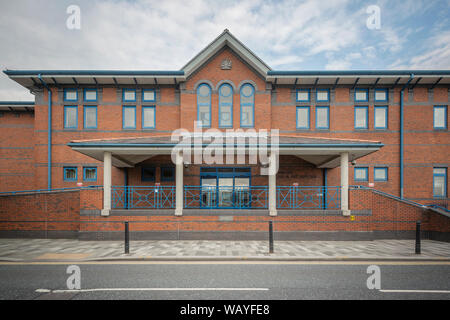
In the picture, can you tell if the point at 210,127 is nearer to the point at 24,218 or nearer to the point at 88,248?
the point at 88,248

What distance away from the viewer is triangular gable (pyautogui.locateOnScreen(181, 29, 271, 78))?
13.5 m

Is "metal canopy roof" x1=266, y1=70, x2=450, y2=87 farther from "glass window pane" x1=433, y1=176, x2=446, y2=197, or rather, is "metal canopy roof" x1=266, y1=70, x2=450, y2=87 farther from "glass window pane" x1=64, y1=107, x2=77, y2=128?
"glass window pane" x1=64, y1=107, x2=77, y2=128

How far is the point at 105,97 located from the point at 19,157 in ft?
28.2

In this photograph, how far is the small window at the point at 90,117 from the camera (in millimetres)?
14773

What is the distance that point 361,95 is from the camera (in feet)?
49.1

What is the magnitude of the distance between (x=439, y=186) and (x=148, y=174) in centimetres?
1975

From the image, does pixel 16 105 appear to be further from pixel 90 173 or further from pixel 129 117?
pixel 129 117

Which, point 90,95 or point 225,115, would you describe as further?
point 90,95

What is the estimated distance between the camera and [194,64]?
13.7 meters

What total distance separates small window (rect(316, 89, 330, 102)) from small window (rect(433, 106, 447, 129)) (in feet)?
24.6

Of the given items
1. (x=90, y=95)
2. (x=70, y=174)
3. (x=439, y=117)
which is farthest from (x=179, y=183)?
(x=439, y=117)

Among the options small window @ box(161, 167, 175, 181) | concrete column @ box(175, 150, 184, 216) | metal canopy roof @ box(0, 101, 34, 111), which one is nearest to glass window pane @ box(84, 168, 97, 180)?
small window @ box(161, 167, 175, 181)

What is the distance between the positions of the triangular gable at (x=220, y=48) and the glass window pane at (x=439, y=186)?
13765mm
